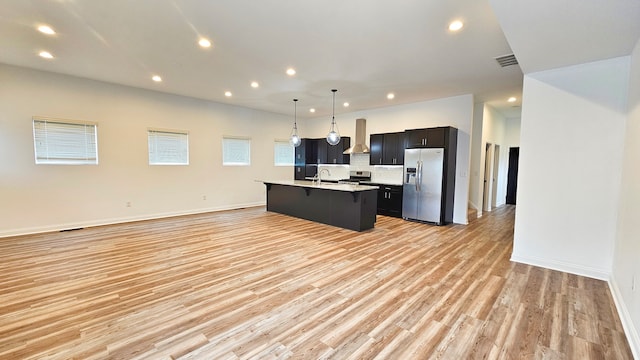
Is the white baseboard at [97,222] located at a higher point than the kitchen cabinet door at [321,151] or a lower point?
lower

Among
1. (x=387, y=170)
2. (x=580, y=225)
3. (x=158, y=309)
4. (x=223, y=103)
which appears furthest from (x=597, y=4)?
(x=223, y=103)

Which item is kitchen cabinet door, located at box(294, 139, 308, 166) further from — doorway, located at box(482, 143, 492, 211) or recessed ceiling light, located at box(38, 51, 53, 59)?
recessed ceiling light, located at box(38, 51, 53, 59)

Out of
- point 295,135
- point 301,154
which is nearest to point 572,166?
point 295,135

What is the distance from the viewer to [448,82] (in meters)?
5.18

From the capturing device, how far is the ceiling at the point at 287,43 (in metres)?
2.75

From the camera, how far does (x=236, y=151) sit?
7953 mm

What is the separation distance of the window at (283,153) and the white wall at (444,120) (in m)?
2.65

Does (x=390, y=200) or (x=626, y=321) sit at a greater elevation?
(x=390, y=200)

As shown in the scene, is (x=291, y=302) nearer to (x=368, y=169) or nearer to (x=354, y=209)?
(x=354, y=209)

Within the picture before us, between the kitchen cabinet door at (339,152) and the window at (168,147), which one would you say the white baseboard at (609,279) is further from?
the window at (168,147)

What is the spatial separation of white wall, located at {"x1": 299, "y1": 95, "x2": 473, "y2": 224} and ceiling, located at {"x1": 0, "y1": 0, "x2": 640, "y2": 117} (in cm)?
52

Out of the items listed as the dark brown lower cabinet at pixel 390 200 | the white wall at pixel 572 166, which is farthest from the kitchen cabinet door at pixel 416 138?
the white wall at pixel 572 166

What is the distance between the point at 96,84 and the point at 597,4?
24.8 feet

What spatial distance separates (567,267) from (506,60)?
2.98m
